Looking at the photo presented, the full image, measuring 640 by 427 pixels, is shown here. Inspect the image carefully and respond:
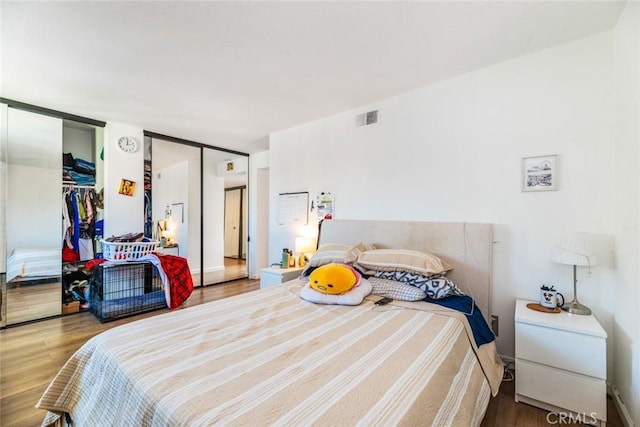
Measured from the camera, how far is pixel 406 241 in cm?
264

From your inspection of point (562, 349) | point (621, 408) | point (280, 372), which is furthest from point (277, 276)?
point (621, 408)

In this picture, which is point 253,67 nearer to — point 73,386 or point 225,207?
point 73,386

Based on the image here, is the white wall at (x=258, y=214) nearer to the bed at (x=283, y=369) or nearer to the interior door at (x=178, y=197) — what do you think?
the interior door at (x=178, y=197)

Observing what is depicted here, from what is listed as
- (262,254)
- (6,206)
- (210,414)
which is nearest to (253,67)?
(210,414)

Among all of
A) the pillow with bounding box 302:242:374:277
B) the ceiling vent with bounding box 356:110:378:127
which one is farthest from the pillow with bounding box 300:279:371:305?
the ceiling vent with bounding box 356:110:378:127

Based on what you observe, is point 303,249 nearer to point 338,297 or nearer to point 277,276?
point 277,276

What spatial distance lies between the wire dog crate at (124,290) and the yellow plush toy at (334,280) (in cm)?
253

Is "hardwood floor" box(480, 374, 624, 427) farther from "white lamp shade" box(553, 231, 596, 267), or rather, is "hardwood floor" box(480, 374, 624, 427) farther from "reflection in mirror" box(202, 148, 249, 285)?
"reflection in mirror" box(202, 148, 249, 285)

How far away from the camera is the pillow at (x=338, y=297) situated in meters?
1.98

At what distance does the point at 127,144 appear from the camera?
374 cm

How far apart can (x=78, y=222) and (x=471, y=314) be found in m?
4.44

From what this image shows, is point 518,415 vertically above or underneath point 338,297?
underneath

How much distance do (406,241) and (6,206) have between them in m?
4.32

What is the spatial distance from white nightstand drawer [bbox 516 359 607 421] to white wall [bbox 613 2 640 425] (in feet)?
0.49
